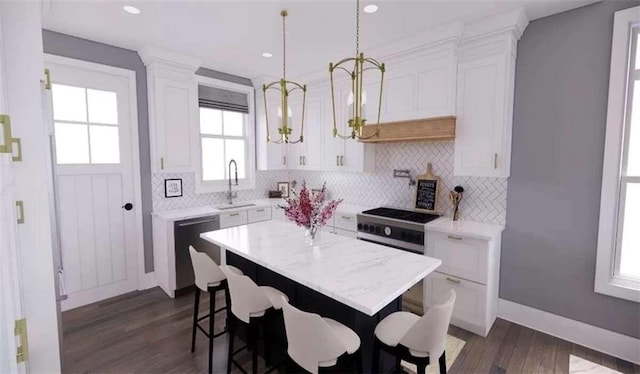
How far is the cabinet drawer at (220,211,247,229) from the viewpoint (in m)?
3.76

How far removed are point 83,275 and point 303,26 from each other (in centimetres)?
341

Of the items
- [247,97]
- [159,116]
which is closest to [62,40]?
[159,116]

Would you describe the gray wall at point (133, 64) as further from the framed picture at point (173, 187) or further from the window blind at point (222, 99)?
the window blind at point (222, 99)

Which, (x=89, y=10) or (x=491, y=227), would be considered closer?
(x=89, y=10)

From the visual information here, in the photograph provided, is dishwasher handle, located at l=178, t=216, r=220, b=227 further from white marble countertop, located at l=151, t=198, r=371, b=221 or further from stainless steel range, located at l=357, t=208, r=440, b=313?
stainless steel range, located at l=357, t=208, r=440, b=313

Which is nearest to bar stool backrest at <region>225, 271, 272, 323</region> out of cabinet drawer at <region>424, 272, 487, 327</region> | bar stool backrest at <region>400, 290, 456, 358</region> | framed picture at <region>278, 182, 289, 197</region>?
bar stool backrest at <region>400, 290, 456, 358</region>

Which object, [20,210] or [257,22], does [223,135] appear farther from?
[20,210]

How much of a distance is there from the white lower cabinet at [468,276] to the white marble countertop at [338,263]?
98cm

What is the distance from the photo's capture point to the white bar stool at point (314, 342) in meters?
1.39

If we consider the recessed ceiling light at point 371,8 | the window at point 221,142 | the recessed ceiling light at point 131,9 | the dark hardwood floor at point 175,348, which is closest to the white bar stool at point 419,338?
the dark hardwood floor at point 175,348

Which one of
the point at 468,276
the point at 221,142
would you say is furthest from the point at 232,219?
the point at 468,276

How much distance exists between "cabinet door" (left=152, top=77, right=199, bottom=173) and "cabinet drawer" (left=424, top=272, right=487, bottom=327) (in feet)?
10.3

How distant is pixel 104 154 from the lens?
3314 mm

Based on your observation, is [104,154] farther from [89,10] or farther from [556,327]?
[556,327]
